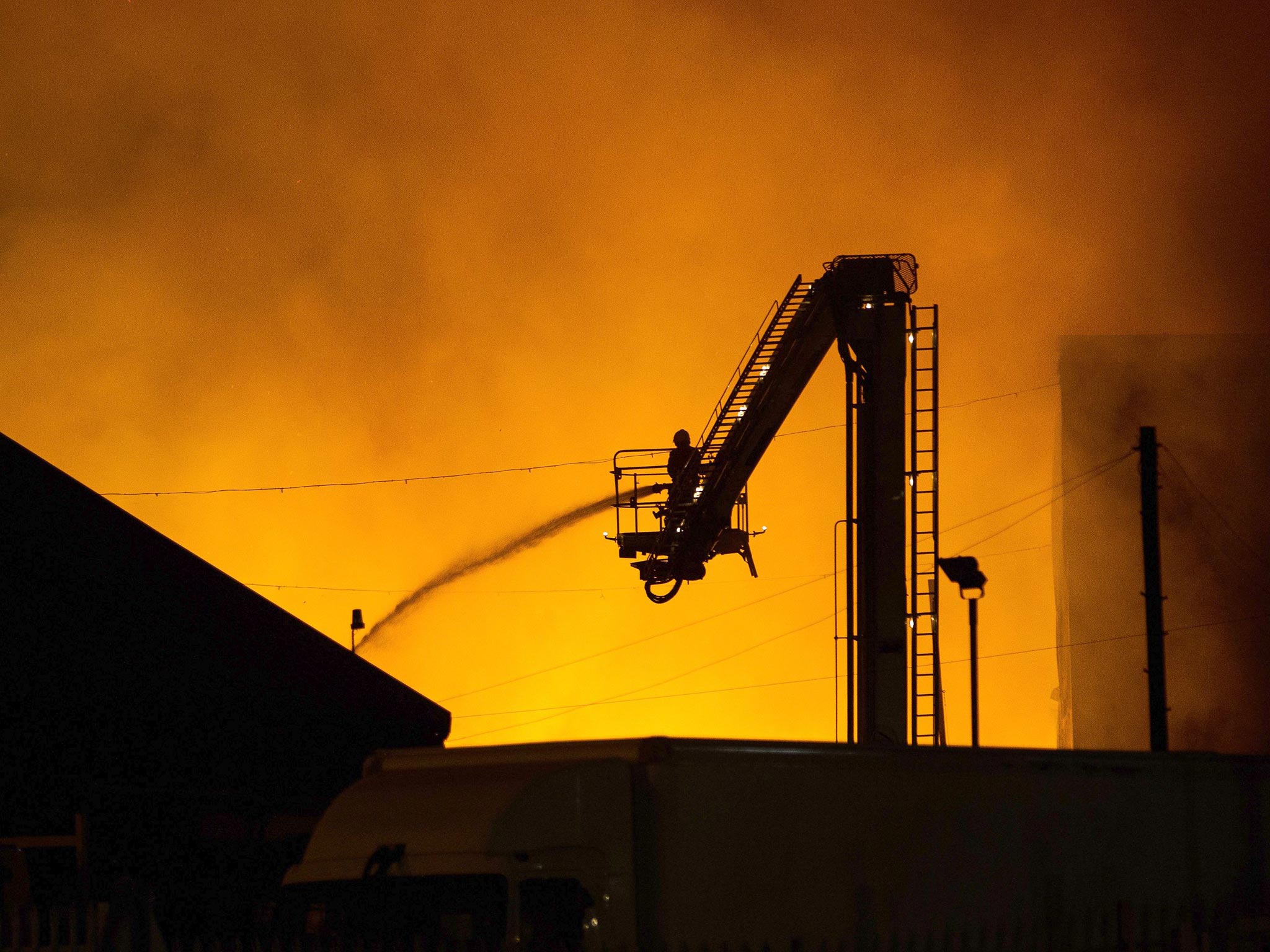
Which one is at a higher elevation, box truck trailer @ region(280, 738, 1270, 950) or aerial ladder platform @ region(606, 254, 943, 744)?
aerial ladder platform @ region(606, 254, 943, 744)

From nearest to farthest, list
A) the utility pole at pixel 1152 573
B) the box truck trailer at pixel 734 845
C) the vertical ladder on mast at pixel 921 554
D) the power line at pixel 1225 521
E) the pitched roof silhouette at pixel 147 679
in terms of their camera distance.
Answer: the box truck trailer at pixel 734 845, the pitched roof silhouette at pixel 147 679, the vertical ladder on mast at pixel 921 554, the utility pole at pixel 1152 573, the power line at pixel 1225 521

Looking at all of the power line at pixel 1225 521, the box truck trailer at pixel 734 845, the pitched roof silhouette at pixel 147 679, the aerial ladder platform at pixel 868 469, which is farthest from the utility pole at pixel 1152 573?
the power line at pixel 1225 521

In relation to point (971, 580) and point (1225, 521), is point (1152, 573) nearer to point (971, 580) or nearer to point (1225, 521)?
point (971, 580)

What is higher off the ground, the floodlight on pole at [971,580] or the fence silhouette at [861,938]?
the floodlight on pole at [971,580]

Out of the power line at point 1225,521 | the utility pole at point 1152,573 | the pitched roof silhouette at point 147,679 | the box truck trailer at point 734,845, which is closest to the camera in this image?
the box truck trailer at point 734,845

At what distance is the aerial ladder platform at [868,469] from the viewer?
20422mm

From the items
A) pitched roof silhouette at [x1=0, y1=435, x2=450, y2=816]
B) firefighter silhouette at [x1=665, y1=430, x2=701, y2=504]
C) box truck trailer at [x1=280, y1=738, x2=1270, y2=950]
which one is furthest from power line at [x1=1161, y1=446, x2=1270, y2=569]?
box truck trailer at [x1=280, y1=738, x2=1270, y2=950]

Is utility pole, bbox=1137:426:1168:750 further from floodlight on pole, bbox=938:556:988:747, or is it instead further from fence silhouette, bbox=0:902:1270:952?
fence silhouette, bbox=0:902:1270:952

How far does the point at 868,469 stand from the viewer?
2120 centimetres

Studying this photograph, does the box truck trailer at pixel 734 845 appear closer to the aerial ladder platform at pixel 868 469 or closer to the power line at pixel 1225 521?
the aerial ladder platform at pixel 868 469

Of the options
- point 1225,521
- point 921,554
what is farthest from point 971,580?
point 1225,521

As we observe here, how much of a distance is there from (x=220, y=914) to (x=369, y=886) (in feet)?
27.7

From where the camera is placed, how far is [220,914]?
17297 millimetres

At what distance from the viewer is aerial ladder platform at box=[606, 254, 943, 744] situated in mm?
20422
